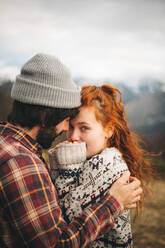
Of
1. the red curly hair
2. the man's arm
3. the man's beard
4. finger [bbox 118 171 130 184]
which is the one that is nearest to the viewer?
the man's arm

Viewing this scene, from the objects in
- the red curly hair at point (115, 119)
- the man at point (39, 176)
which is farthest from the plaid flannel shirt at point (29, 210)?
the red curly hair at point (115, 119)

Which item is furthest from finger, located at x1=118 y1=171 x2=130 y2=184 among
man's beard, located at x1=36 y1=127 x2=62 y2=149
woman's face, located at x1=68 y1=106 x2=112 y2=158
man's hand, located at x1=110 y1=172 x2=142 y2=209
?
man's beard, located at x1=36 y1=127 x2=62 y2=149

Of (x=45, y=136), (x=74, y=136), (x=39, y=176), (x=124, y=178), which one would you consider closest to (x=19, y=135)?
(x=45, y=136)

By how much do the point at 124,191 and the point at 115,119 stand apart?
2.82ft

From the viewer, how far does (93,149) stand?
2178 mm

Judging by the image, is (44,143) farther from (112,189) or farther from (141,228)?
(141,228)

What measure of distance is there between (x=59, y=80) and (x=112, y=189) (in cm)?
96

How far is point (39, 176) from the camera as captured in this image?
137cm

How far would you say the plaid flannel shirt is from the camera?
1298mm

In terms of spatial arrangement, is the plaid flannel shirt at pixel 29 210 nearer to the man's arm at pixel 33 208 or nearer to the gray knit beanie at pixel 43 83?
the man's arm at pixel 33 208

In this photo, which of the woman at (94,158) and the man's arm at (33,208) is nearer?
the man's arm at (33,208)

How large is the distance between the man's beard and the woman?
0.74ft

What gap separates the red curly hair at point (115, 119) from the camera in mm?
2252

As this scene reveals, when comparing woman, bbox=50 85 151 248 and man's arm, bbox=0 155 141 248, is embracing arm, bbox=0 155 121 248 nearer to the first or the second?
man's arm, bbox=0 155 141 248
